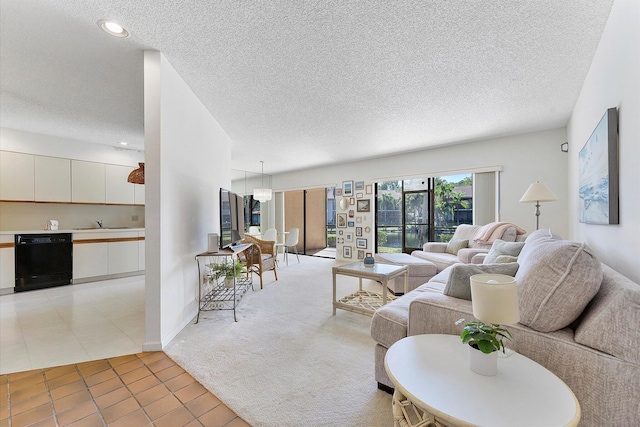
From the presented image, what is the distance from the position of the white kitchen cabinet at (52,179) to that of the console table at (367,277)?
477 centimetres

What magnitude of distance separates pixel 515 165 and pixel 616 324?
4.22 metres

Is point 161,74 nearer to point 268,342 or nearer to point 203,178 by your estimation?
point 203,178

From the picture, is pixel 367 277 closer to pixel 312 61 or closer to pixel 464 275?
pixel 464 275

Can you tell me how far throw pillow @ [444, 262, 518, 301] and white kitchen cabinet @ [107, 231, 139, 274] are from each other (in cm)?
536

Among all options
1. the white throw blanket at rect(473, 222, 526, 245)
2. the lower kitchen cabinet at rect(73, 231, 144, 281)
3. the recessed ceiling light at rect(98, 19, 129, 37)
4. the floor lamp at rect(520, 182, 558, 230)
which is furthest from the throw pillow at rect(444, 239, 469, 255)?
the lower kitchen cabinet at rect(73, 231, 144, 281)

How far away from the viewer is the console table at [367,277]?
2.70m

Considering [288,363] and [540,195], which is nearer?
[288,363]

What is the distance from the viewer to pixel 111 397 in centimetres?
160

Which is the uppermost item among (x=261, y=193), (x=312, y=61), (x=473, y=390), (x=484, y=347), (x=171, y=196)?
(x=312, y=61)

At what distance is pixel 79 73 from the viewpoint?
8.20 feet

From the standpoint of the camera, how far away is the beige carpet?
1471mm

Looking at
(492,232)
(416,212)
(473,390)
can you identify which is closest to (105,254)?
(473,390)

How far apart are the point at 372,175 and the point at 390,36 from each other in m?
4.21

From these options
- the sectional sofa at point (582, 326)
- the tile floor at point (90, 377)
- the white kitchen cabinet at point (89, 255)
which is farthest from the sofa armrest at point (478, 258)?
the white kitchen cabinet at point (89, 255)
